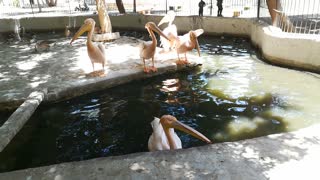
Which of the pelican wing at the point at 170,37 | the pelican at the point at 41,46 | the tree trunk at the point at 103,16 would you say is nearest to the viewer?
the pelican wing at the point at 170,37

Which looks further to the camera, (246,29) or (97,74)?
(246,29)

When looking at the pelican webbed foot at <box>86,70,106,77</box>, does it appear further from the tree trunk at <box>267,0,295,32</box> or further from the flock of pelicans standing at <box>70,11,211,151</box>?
the tree trunk at <box>267,0,295,32</box>

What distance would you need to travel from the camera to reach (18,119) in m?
5.36

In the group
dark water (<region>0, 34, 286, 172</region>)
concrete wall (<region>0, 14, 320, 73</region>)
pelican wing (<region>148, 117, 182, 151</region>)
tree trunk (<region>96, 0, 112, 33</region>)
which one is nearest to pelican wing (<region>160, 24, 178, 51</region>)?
dark water (<region>0, 34, 286, 172</region>)

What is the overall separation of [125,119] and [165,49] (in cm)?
452

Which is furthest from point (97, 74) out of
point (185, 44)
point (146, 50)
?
point (185, 44)

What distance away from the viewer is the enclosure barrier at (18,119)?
4.72 metres

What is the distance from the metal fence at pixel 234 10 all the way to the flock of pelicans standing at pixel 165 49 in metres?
3.71

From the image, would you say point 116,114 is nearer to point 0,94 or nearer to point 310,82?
point 0,94

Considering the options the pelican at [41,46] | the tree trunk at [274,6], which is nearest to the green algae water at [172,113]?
the tree trunk at [274,6]

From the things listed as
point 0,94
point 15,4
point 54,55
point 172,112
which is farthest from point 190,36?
point 15,4

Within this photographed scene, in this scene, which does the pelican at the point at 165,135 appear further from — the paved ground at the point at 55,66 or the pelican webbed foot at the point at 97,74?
the pelican webbed foot at the point at 97,74

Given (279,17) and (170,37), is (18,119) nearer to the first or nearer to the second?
(170,37)

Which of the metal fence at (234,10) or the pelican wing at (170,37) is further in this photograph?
the metal fence at (234,10)
